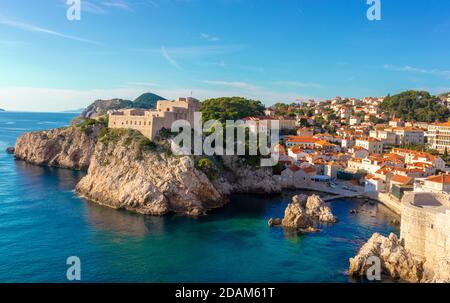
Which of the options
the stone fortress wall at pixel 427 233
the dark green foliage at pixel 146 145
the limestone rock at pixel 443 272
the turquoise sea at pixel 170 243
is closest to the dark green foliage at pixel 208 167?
the turquoise sea at pixel 170 243

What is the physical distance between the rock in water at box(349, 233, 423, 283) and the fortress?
24.7m

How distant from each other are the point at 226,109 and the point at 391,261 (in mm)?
47575

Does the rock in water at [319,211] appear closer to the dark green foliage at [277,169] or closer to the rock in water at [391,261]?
the rock in water at [391,261]

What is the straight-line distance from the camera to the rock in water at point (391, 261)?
20266mm

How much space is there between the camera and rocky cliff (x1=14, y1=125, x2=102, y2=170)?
5575 centimetres

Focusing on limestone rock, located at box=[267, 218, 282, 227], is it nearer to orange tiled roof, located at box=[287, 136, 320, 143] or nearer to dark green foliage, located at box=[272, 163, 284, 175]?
dark green foliage, located at box=[272, 163, 284, 175]

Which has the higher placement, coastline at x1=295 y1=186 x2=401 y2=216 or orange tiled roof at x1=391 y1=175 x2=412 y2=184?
orange tiled roof at x1=391 y1=175 x2=412 y2=184

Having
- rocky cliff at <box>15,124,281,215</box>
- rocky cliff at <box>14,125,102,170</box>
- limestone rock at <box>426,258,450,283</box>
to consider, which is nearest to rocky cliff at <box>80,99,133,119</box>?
rocky cliff at <box>14,125,102,170</box>

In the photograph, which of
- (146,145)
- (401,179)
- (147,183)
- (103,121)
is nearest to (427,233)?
(401,179)

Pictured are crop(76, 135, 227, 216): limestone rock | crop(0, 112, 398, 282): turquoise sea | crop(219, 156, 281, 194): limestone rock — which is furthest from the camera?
crop(219, 156, 281, 194): limestone rock

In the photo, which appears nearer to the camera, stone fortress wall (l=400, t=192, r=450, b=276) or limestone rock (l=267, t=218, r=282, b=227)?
stone fortress wall (l=400, t=192, r=450, b=276)

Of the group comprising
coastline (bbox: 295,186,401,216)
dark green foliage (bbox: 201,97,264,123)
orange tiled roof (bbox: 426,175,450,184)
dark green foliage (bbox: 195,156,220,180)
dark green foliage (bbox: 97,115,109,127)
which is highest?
dark green foliage (bbox: 201,97,264,123)

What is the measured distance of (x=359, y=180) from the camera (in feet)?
152
